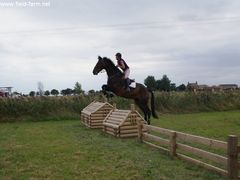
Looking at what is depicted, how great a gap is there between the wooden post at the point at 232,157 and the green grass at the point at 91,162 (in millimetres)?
253

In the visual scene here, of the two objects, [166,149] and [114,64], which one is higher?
[114,64]

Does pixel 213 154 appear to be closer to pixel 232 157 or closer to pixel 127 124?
pixel 232 157

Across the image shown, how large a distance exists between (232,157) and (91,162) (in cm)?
314

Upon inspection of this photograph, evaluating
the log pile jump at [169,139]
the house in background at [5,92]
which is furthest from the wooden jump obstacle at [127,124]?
the house in background at [5,92]

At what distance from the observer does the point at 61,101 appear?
23969mm

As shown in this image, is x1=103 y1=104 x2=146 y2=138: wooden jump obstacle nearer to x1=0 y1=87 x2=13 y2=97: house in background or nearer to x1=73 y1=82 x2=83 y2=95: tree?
x1=73 y1=82 x2=83 y2=95: tree

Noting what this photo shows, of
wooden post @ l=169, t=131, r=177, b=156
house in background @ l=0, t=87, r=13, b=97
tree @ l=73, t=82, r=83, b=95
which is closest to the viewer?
wooden post @ l=169, t=131, r=177, b=156

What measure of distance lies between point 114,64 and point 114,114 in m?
2.81

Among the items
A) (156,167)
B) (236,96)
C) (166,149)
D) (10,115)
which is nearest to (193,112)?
(236,96)

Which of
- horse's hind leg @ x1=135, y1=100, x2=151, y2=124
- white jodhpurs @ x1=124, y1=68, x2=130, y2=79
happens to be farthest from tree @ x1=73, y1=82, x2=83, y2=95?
white jodhpurs @ x1=124, y1=68, x2=130, y2=79

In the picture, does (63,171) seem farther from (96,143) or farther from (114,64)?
(114,64)

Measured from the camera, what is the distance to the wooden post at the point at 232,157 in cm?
645

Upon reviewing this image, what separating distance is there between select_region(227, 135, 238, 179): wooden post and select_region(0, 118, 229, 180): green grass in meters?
0.25

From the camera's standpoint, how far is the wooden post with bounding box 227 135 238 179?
6.45 metres
